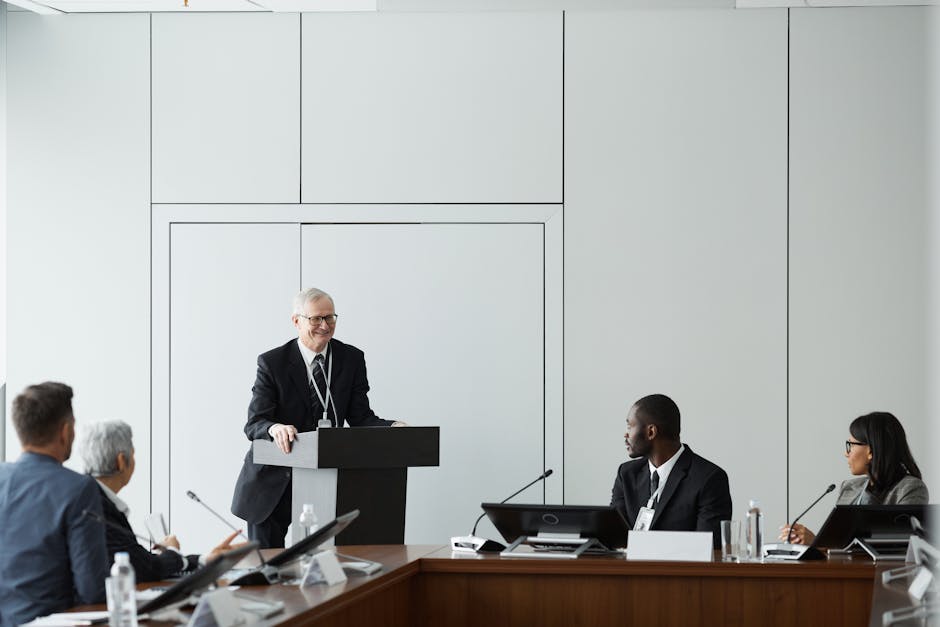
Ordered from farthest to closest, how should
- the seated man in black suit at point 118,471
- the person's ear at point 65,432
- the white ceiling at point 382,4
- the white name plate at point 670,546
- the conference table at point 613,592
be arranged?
1. the white ceiling at point 382,4
2. the white name plate at point 670,546
3. the conference table at point 613,592
4. the seated man in black suit at point 118,471
5. the person's ear at point 65,432

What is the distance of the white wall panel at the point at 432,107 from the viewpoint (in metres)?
6.51

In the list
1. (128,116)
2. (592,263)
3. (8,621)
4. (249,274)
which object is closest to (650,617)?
(8,621)

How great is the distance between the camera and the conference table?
12.6 ft

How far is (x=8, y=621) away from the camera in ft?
9.96

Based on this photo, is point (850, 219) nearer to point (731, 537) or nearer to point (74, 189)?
point (731, 537)

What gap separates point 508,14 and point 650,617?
379 centimetres

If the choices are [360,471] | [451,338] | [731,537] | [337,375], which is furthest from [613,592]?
[451,338]

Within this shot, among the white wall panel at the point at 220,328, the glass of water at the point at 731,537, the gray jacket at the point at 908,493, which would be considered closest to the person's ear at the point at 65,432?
the glass of water at the point at 731,537

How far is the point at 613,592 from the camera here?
3.92m

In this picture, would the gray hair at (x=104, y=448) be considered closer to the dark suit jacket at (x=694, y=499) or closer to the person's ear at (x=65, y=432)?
the person's ear at (x=65, y=432)

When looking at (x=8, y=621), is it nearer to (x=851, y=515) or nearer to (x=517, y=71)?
(x=851, y=515)

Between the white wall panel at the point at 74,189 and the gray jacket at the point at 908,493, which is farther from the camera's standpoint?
the white wall panel at the point at 74,189

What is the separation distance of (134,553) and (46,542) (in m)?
0.48

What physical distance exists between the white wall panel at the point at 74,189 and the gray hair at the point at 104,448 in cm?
315
